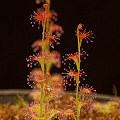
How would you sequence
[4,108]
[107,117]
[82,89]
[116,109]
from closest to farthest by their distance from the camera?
[82,89]
[107,117]
[116,109]
[4,108]

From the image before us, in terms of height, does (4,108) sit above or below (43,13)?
below

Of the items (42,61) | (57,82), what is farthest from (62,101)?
(42,61)

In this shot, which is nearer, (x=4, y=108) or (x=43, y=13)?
(x=43, y=13)

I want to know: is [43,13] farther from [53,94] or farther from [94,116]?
[94,116]

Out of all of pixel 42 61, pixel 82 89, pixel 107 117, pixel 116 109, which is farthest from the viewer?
pixel 116 109

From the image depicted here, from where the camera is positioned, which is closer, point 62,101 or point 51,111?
point 51,111

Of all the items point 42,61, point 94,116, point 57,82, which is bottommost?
point 94,116

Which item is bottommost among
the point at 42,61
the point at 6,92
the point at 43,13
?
the point at 6,92

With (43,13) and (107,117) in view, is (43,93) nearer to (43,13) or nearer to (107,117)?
(43,13)

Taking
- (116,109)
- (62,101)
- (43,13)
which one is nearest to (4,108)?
(62,101)
